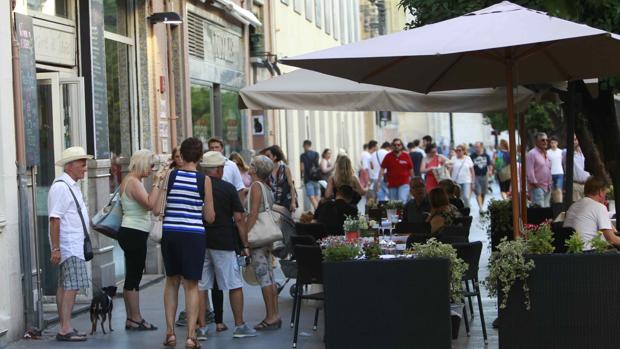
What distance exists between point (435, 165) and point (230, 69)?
15.5 feet

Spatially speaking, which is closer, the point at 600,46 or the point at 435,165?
the point at 600,46

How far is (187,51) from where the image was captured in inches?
753

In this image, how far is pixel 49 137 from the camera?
507 inches

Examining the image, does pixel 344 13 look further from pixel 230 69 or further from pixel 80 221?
pixel 80 221

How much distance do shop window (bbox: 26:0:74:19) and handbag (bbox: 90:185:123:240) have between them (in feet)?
8.37

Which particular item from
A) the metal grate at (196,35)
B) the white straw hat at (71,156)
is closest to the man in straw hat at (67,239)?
the white straw hat at (71,156)

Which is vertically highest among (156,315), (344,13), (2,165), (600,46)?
(344,13)

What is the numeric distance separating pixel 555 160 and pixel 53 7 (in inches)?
512

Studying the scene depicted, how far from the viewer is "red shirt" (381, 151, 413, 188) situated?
2448 cm

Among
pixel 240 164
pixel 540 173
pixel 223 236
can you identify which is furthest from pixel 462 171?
pixel 223 236

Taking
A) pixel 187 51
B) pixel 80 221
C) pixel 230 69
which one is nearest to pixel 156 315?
pixel 80 221

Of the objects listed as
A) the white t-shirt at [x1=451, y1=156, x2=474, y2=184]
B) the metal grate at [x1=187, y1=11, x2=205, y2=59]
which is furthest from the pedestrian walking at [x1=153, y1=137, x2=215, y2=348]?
the white t-shirt at [x1=451, y1=156, x2=474, y2=184]

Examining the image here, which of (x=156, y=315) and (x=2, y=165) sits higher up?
(x=2, y=165)

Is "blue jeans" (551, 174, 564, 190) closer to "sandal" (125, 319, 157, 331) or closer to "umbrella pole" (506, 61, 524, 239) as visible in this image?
"sandal" (125, 319, 157, 331)
